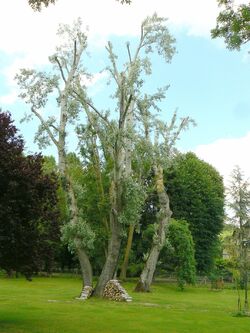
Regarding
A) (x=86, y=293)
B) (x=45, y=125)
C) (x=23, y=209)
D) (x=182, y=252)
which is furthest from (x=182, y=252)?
(x=23, y=209)

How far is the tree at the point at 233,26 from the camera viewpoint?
13133 millimetres

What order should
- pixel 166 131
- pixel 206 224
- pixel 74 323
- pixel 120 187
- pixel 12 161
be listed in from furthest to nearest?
pixel 206 224 < pixel 166 131 < pixel 120 187 < pixel 74 323 < pixel 12 161

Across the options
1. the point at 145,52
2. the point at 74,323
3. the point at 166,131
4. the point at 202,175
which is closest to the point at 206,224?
the point at 202,175

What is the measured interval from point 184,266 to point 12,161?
1345 inches

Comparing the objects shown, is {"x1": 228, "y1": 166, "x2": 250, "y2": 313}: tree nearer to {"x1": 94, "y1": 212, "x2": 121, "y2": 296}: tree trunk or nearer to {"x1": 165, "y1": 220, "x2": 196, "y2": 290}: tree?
{"x1": 94, "y1": 212, "x2": 121, "y2": 296}: tree trunk

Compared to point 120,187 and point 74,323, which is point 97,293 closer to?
point 120,187

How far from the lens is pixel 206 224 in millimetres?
58969

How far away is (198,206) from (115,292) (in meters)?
29.3

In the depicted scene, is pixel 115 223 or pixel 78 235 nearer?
pixel 115 223

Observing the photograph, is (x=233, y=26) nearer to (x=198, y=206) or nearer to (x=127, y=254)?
(x=127, y=254)

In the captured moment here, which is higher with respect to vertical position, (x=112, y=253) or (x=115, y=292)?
(x=112, y=253)

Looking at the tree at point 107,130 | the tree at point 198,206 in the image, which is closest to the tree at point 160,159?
the tree at point 107,130

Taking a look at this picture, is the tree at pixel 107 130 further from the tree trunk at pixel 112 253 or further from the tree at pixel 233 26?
the tree at pixel 233 26

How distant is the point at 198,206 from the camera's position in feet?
191
